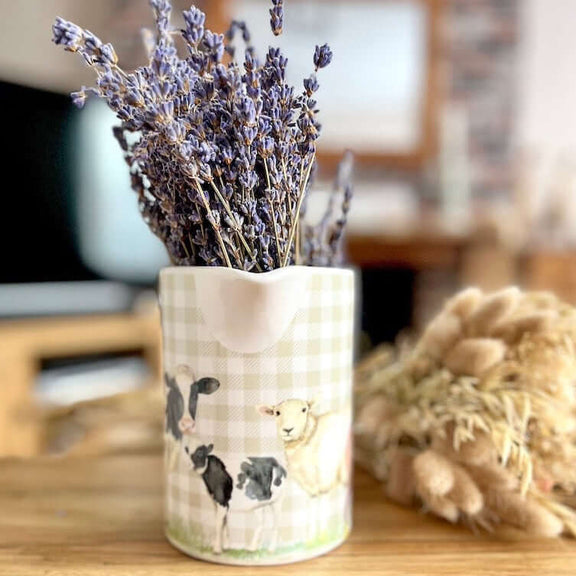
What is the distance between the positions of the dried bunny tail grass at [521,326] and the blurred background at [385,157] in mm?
1913

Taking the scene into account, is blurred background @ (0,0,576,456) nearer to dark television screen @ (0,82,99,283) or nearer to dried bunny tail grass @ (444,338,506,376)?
dark television screen @ (0,82,99,283)

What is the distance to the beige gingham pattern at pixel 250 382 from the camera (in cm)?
43

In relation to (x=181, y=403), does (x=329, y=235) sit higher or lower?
higher

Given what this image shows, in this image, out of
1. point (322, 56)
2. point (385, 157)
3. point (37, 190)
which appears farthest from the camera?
point (385, 157)

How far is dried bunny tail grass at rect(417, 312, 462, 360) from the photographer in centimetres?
54

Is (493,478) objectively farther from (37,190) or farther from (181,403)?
(37,190)

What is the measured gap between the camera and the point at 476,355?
51 cm

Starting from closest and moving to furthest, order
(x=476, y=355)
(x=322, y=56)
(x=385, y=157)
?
1. (x=322, y=56)
2. (x=476, y=355)
3. (x=385, y=157)

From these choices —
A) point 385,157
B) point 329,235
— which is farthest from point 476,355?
point 385,157

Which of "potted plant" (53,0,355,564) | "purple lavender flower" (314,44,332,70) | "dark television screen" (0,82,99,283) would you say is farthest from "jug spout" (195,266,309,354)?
"dark television screen" (0,82,99,283)

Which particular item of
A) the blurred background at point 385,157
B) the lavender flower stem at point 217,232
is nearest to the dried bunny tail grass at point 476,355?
the lavender flower stem at point 217,232

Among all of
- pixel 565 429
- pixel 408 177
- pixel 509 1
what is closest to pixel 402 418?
pixel 565 429

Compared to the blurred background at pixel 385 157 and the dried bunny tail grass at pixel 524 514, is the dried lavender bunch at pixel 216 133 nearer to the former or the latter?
the dried bunny tail grass at pixel 524 514

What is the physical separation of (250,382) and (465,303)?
22 cm
